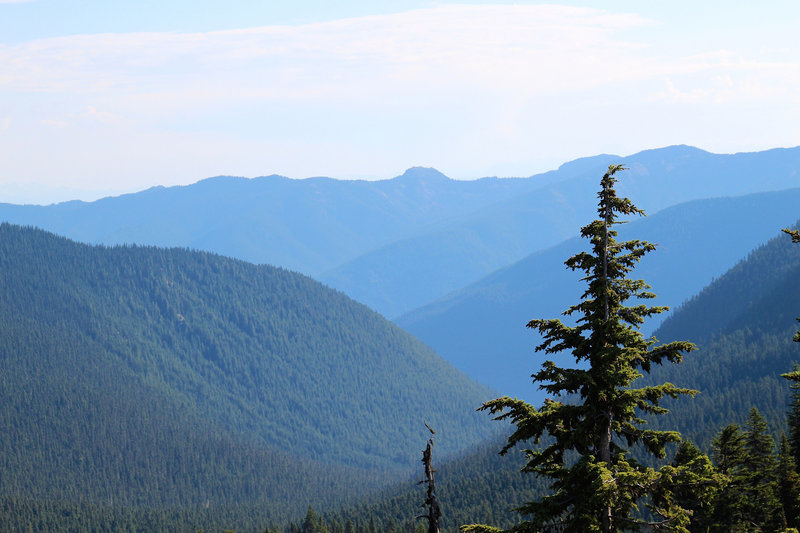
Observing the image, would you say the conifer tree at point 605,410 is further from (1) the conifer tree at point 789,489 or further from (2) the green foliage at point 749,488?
(1) the conifer tree at point 789,489

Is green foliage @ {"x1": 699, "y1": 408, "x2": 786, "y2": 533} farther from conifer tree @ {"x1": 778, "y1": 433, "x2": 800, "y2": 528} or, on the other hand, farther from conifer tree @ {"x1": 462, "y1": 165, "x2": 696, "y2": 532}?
conifer tree @ {"x1": 462, "y1": 165, "x2": 696, "y2": 532}

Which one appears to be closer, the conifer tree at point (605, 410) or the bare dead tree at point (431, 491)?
the conifer tree at point (605, 410)

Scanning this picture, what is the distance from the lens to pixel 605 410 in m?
29.0

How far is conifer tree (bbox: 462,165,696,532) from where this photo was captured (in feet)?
90.2

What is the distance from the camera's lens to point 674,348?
92.5 ft

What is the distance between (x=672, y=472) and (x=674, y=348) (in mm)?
3672

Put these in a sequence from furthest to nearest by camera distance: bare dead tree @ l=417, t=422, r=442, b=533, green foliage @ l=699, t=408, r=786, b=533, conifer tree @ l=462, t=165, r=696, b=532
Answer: green foliage @ l=699, t=408, r=786, b=533
bare dead tree @ l=417, t=422, r=442, b=533
conifer tree @ l=462, t=165, r=696, b=532

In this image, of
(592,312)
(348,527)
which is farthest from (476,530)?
(348,527)

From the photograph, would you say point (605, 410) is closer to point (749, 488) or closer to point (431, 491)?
point (431, 491)

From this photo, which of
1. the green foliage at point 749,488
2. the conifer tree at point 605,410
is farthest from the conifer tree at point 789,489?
the conifer tree at point 605,410

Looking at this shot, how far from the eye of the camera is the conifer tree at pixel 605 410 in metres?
27.5

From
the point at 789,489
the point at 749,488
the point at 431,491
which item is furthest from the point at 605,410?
the point at 789,489

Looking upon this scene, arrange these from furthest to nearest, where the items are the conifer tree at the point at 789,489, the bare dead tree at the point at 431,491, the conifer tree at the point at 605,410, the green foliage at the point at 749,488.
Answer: the green foliage at the point at 749,488, the conifer tree at the point at 789,489, the bare dead tree at the point at 431,491, the conifer tree at the point at 605,410

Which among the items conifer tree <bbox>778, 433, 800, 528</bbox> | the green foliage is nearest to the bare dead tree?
the green foliage
